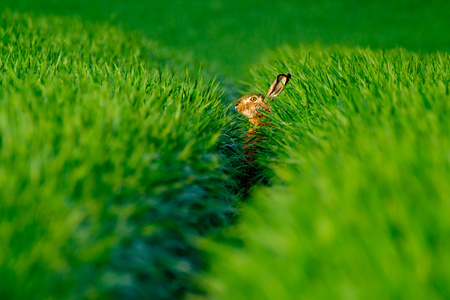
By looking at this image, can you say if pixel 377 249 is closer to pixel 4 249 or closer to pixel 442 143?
pixel 442 143

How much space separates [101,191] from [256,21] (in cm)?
1017

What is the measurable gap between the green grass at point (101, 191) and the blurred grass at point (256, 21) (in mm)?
5669

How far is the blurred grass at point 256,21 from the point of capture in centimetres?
852

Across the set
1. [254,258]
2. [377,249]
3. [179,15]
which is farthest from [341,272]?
[179,15]

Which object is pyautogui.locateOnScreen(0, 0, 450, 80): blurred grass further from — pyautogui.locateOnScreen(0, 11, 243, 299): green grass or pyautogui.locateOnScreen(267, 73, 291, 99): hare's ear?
pyautogui.locateOnScreen(0, 11, 243, 299): green grass

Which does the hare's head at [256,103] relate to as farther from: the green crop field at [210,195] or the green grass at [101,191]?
the green grass at [101,191]

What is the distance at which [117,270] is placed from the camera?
1.29m

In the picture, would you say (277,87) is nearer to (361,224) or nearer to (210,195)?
(210,195)

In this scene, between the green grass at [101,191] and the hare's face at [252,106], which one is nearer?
the green grass at [101,191]

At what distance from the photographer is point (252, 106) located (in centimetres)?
285

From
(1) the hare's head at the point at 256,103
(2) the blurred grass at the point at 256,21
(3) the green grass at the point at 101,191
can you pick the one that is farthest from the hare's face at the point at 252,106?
(2) the blurred grass at the point at 256,21

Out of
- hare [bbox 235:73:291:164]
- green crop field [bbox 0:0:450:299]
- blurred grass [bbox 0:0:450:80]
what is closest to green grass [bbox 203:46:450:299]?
green crop field [bbox 0:0:450:299]

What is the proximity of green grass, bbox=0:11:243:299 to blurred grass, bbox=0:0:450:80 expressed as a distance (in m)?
5.67

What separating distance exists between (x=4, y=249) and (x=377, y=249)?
1083 millimetres
